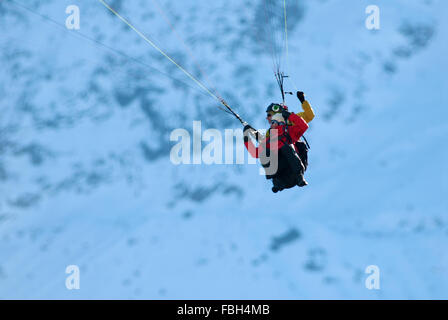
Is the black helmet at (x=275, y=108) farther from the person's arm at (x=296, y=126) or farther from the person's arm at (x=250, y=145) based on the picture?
the person's arm at (x=250, y=145)

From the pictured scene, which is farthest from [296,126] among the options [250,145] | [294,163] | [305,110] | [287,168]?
[250,145]

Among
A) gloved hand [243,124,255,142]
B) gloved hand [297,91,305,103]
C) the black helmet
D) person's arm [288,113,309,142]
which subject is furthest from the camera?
the black helmet

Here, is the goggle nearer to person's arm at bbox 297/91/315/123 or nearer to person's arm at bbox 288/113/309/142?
person's arm at bbox 288/113/309/142

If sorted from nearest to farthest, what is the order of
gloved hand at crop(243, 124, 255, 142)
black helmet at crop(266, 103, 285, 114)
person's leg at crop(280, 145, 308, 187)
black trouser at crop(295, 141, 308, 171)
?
person's leg at crop(280, 145, 308, 187) < gloved hand at crop(243, 124, 255, 142) < black helmet at crop(266, 103, 285, 114) < black trouser at crop(295, 141, 308, 171)

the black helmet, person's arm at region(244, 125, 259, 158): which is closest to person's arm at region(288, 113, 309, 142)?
the black helmet

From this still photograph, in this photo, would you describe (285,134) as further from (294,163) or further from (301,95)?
(301,95)

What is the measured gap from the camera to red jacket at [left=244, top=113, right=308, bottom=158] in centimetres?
2630

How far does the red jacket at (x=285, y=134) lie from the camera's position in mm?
26297
